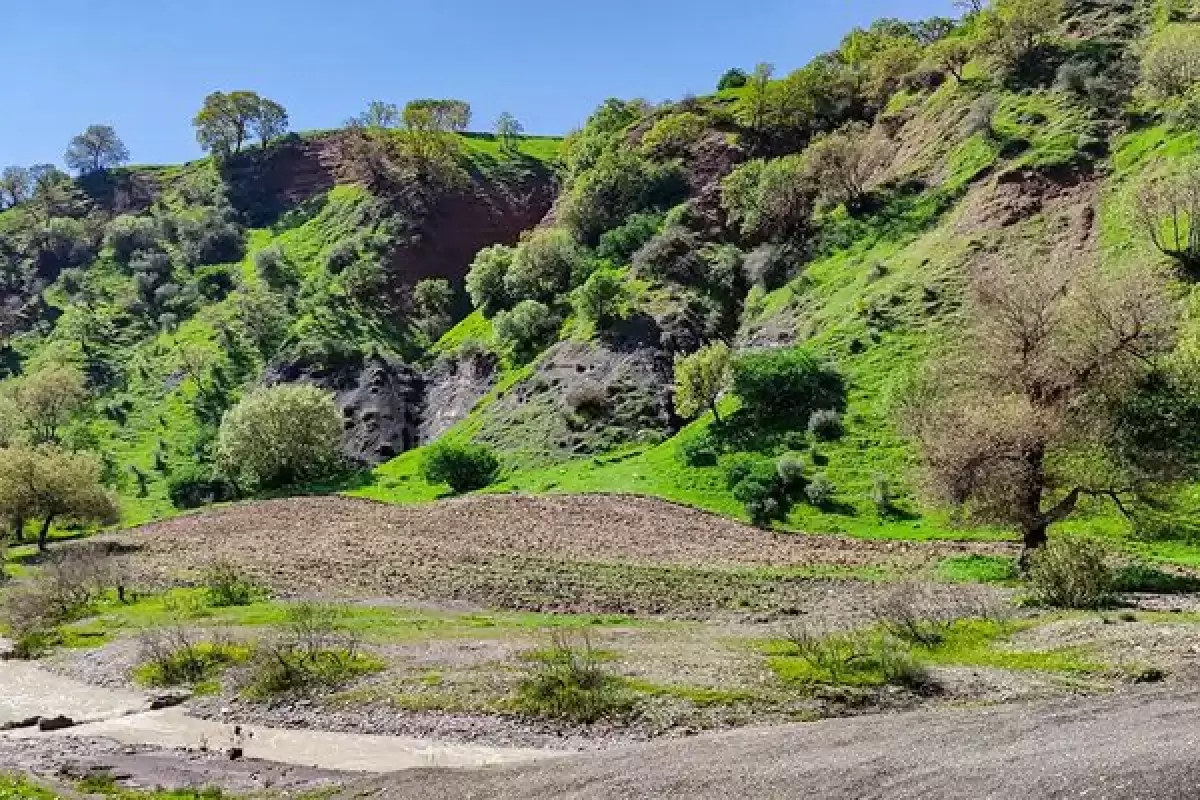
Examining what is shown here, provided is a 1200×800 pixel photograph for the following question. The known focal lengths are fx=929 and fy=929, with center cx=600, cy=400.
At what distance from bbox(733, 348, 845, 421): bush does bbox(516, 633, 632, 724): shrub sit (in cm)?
4514

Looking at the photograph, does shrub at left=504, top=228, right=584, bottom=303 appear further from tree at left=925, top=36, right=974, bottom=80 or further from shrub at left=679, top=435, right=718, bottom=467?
tree at left=925, top=36, right=974, bottom=80

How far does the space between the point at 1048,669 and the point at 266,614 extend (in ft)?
120

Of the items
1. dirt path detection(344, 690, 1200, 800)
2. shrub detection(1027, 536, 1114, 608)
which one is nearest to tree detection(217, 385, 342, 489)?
dirt path detection(344, 690, 1200, 800)

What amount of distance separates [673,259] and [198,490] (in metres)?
61.2

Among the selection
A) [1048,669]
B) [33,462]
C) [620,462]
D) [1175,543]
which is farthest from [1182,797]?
[33,462]

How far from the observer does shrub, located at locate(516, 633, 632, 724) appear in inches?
1248

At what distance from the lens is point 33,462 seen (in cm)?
7600

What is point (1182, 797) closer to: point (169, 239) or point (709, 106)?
point (709, 106)

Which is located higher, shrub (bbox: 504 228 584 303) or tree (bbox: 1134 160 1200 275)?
shrub (bbox: 504 228 584 303)

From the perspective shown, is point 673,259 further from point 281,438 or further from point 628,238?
point 281,438

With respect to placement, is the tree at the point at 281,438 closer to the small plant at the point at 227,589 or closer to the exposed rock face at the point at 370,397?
the exposed rock face at the point at 370,397

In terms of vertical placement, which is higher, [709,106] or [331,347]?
[709,106]

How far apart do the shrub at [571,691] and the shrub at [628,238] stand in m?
89.7

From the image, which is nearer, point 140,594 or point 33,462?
point 140,594
